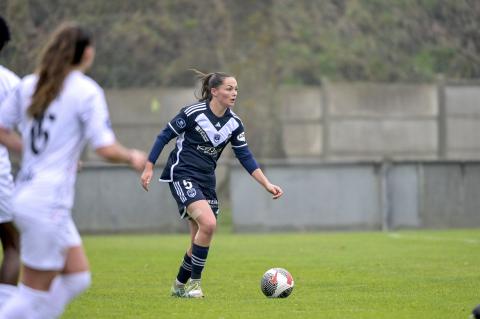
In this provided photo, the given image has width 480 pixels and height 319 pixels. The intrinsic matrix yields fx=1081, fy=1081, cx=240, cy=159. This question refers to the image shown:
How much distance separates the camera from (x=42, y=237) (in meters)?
5.87

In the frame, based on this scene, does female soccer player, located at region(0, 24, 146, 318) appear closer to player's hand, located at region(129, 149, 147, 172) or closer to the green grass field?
player's hand, located at region(129, 149, 147, 172)

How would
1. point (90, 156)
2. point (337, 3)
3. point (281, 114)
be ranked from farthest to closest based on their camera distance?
1. point (337, 3)
2. point (281, 114)
3. point (90, 156)

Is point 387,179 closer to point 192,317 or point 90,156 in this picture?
point 90,156

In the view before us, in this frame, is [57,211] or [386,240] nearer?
[57,211]

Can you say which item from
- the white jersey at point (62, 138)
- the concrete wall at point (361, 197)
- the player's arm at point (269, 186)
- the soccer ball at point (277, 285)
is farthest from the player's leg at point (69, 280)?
the concrete wall at point (361, 197)

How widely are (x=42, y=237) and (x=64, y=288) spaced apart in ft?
1.29

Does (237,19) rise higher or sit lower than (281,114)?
higher

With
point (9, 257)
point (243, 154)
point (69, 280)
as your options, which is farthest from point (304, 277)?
point (69, 280)

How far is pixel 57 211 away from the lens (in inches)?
234

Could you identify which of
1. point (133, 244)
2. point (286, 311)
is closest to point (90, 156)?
point (133, 244)

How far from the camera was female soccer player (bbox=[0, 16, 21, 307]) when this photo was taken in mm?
7551

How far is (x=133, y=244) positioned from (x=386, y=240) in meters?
4.16

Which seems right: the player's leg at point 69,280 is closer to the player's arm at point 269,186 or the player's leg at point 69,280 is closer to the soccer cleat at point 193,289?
the soccer cleat at point 193,289

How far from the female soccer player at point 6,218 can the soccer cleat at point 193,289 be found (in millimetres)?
2164
